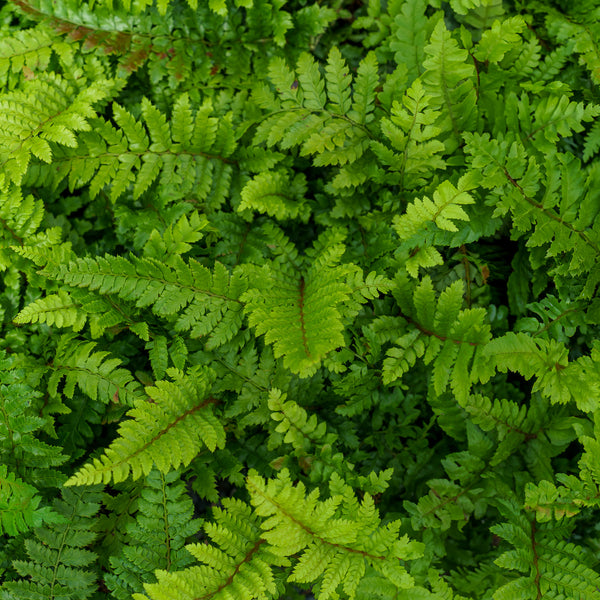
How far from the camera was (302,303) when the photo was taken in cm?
265

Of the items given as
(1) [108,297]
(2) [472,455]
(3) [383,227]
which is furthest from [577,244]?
(1) [108,297]

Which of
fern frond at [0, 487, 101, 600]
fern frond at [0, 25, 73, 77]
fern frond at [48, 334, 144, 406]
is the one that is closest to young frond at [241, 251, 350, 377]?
fern frond at [48, 334, 144, 406]

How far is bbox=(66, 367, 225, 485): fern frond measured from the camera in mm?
2305

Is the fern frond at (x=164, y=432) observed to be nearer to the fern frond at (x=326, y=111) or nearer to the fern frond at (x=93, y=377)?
the fern frond at (x=93, y=377)

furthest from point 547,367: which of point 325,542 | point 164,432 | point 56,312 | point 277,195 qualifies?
point 56,312

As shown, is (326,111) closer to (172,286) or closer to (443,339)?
(172,286)

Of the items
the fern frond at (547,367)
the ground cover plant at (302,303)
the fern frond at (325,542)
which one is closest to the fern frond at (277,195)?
the ground cover plant at (302,303)

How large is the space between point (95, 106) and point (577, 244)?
9.11ft

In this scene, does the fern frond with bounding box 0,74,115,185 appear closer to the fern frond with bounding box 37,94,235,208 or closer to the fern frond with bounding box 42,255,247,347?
the fern frond with bounding box 37,94,235,208

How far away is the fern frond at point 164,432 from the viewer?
230cm

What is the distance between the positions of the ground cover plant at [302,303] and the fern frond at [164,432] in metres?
0.01

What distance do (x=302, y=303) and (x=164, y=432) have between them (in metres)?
0.90

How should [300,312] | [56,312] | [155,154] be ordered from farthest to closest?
[155,154] < [56,312] < [300,312]

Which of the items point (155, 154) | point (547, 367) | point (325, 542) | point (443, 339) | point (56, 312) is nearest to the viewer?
point (325, 542)
